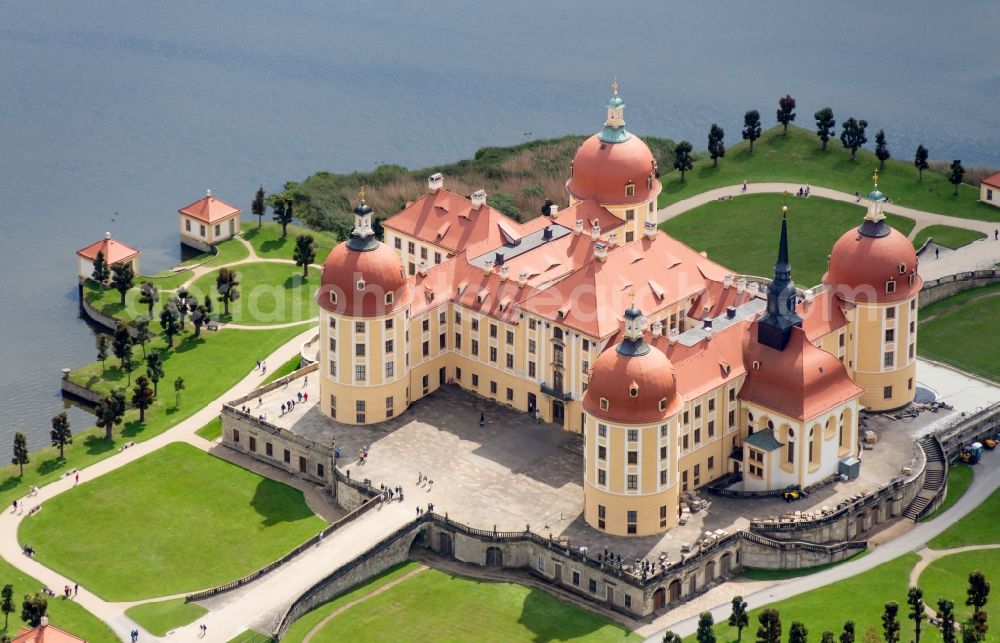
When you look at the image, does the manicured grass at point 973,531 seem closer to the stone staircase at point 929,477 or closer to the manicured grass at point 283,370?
the stone staircase at point 929,477

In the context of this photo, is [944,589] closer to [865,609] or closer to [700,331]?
[865,609]

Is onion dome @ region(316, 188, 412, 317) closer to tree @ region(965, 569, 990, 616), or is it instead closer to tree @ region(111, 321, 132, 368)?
tree @ region(111, 321, 132, 368)

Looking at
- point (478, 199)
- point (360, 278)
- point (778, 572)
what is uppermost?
point (478, 199)

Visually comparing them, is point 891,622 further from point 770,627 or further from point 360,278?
point 360,278

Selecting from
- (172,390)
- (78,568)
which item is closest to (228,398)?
(172,390)

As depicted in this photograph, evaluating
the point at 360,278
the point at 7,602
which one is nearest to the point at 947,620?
the point at 360,278

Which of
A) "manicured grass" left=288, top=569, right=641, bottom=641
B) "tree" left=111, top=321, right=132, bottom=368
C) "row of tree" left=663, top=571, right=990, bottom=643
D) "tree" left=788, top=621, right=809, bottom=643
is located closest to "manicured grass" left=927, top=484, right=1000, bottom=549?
"row of tree" left=663, top=571, right=990, bottom=643
